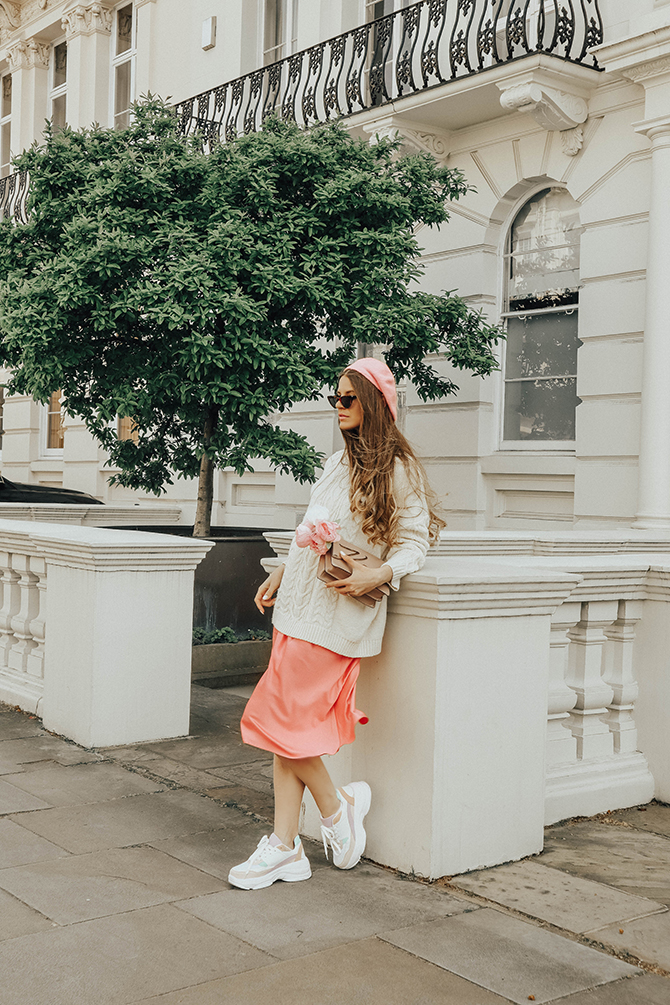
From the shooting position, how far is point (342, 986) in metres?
2.91

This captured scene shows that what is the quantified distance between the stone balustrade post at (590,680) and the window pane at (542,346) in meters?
6.30

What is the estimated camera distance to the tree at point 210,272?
27.1 feet

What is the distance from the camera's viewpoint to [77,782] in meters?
4.91

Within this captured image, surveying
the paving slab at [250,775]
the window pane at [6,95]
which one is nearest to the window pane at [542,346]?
the paving slab at [250,775]

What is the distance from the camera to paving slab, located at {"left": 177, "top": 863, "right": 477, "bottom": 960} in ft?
10.6

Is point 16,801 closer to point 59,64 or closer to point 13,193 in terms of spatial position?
point 13,193

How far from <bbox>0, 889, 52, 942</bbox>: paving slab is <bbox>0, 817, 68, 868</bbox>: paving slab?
380mm

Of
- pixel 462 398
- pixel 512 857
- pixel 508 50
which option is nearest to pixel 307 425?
pixel 462 398

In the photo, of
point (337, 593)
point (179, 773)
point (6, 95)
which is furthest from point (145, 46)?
point (337, 593)

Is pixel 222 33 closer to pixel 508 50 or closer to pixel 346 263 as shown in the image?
pixel 508 50

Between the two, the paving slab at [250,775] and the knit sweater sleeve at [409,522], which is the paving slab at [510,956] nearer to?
the knit sweater sleeve at [409,522]

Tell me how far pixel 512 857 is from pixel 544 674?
704 millimetres

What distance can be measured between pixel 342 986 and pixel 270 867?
0.79 metres

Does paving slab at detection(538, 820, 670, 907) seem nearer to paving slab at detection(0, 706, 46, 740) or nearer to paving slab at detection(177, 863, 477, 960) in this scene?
paving slab at detection(177, 863, 477, 960)
